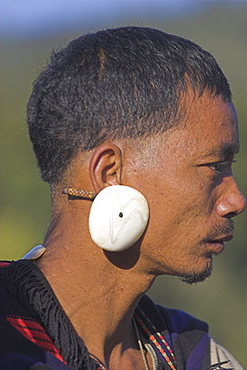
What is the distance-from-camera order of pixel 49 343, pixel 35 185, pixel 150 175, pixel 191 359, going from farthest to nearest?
pixel 35 185 → pixel 191 359 → pixel 150 175 → pixel 49 343

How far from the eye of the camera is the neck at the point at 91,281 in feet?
8.97

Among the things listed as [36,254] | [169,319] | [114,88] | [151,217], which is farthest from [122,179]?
[169,319]

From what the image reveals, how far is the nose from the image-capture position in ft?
9.37

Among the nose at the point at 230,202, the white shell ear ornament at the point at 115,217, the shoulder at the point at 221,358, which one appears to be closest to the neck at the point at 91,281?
the white shell ear ornament at the point at 115,217

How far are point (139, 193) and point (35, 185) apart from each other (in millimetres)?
9789

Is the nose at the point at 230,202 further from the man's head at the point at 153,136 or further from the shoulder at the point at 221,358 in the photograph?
the shoulder at the point at 221,358

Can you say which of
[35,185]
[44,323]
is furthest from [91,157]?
[35,185]

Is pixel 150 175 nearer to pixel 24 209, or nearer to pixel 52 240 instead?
pixel 52 240

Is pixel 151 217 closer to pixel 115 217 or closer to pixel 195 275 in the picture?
pixel 115 217

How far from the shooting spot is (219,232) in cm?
288

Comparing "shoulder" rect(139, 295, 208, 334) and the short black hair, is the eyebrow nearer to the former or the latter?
the short black hair

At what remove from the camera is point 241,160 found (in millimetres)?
12539

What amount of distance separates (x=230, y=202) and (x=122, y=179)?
491 millimetres

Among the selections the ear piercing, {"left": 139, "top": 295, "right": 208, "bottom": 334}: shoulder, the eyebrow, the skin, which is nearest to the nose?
the skin
